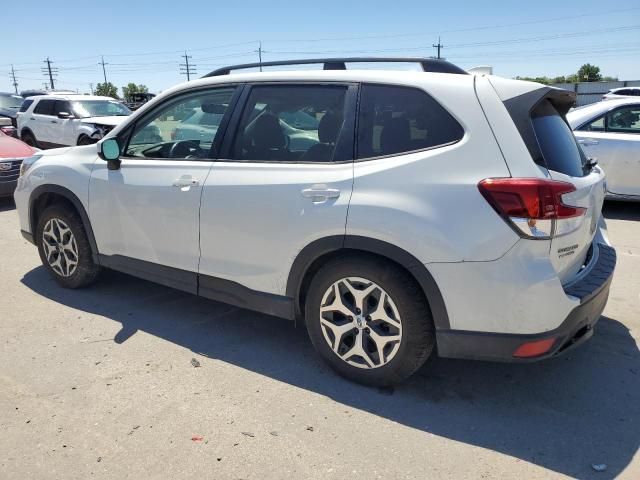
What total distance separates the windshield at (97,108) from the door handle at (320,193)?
12.5 metres

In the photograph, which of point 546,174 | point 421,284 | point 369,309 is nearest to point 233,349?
point 369,309

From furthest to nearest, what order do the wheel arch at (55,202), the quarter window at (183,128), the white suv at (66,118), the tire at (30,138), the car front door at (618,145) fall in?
1. the tire at (30,138)
2. the white suv at (66,118)
3. the car front door at (618,145)
4. the wheel arch at (55,202)
5. the quarter window at (183,128)

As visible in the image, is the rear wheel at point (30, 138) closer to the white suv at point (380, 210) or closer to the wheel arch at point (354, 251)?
the white suv at point (380, 210)

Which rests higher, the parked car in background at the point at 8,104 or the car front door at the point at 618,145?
the parked car in background at the point at 8,104

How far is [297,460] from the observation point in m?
2.55

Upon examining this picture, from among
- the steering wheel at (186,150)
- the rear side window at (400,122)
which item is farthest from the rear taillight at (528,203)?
the steering wheel at (186,150)

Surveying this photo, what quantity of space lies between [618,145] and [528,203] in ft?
18.7

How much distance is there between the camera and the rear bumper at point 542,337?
2658 millimetres

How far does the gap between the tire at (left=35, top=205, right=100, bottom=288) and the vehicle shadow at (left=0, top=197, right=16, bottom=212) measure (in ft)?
15.2

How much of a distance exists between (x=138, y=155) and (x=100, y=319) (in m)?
1.30

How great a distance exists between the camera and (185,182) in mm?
3604

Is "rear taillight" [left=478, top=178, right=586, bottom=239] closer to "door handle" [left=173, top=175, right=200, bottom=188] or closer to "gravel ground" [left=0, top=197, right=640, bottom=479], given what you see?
"gravel ground" [left=0, top=197, right=640, bottom=479]

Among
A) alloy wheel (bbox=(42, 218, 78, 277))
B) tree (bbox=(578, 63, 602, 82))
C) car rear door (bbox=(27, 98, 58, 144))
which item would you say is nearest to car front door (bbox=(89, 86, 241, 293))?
alloy wheel (bbox=(42, 218, 78, 277))

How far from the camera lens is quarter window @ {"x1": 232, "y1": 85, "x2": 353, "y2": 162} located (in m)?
3.15
